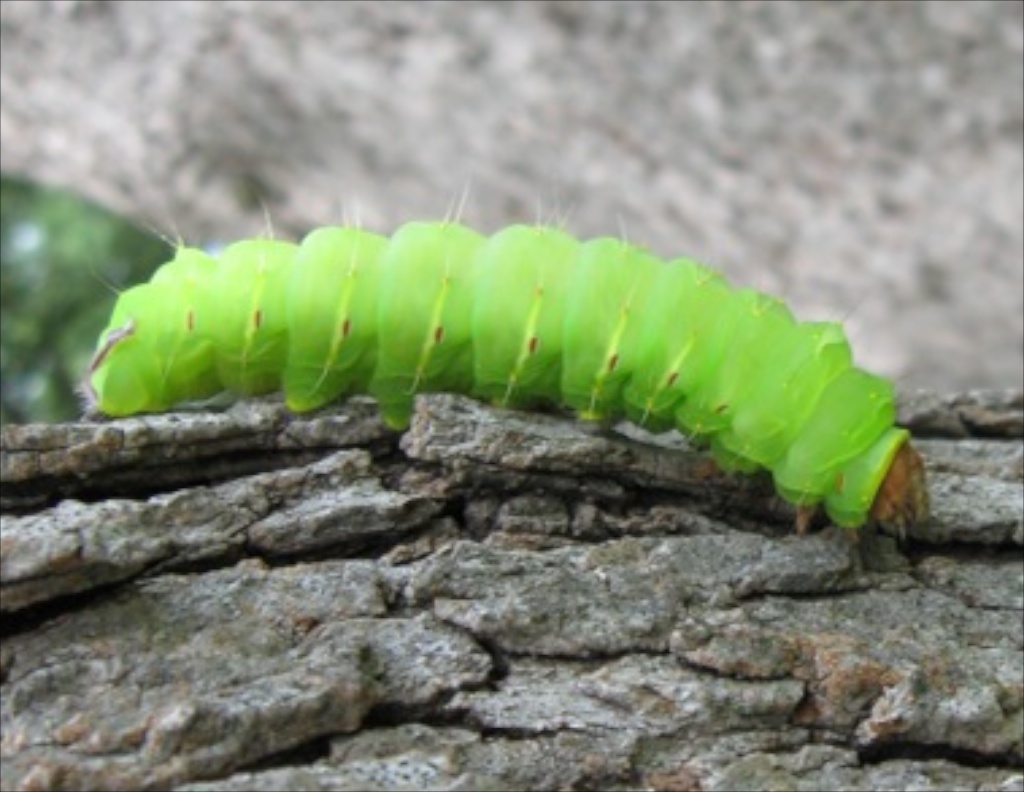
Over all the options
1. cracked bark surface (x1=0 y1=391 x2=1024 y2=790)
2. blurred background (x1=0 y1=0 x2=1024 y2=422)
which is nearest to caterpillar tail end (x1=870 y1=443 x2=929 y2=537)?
cracked bark surface (x1=0 y1=391 x2=1024 y2=790)

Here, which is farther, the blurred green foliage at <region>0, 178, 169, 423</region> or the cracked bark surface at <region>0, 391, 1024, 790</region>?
the blurred green foliage at <region>0, 178, 169, 423</region>

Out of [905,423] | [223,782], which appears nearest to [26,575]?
[223,782]

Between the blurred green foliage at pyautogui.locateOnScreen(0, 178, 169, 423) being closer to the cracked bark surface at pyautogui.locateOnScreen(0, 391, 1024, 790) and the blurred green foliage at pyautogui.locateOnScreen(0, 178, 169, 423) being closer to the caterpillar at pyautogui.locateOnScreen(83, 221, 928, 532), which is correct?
the caterpillar at pyautogui.locateOnScreen(83, 221, 928, 532)

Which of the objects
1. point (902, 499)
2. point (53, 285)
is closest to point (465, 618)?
point (902, 499)

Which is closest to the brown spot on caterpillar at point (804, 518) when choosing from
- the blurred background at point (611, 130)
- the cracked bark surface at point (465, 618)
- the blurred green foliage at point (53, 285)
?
the cracked bark surface at point (465, 618)

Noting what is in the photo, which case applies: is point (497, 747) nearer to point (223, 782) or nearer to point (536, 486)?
point (223, 782)

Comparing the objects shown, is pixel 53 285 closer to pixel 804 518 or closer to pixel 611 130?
pixel 611 130
